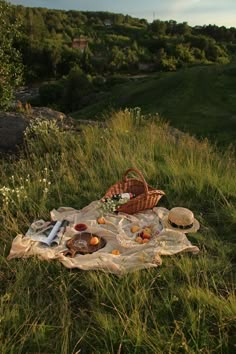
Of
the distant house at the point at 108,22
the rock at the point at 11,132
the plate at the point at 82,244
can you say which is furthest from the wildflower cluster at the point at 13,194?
the distant house at the point at 108,22

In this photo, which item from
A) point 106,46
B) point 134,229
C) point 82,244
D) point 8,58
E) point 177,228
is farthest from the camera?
point 106,46

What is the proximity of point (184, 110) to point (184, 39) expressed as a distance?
5409 cm

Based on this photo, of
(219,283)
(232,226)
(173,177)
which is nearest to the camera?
(219,283)

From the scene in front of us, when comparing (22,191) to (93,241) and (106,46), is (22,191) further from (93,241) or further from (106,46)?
(106,46)

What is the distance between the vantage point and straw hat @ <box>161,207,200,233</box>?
12.5 ft

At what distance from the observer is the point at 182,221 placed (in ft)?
12.5

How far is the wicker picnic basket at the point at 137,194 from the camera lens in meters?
Result: 4.26

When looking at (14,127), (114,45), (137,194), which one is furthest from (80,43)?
(137,194)

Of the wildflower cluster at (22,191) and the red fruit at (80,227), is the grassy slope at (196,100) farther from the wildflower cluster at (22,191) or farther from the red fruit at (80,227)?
the red fruit at (80,227)

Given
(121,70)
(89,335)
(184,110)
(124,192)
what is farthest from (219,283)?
(121,70)

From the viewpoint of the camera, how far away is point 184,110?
19.9 meters

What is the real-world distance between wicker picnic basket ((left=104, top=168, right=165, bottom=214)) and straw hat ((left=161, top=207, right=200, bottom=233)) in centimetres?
38

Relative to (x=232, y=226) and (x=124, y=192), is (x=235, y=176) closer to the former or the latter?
(x=232, y=226)

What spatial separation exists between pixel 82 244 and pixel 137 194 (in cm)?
120
